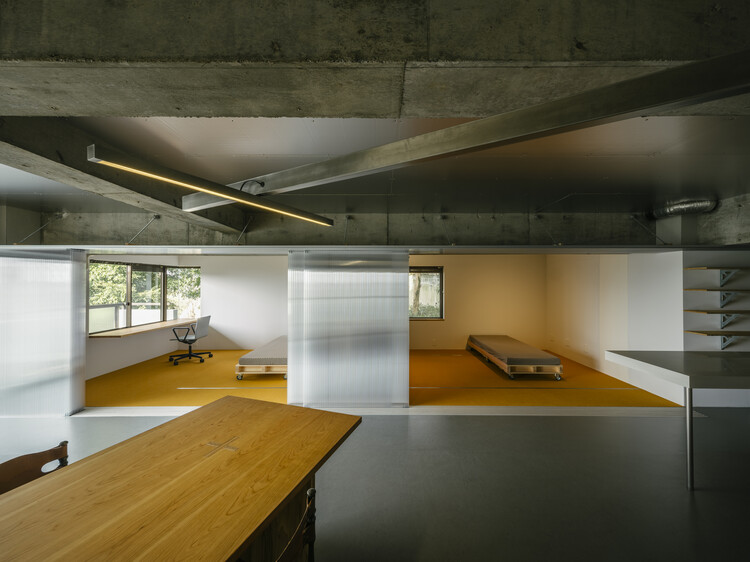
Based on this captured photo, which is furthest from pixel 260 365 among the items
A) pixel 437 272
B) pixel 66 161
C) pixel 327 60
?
pixel 327 60

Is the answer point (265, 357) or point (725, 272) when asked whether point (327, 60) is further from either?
point (725, 272)

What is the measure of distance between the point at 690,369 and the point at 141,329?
27.7 feet

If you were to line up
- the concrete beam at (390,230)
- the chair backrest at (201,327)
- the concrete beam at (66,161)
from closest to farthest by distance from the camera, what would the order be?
the concrete beam at (66,161), the concrete beam at (390,230), the chair backrest at (201,327)

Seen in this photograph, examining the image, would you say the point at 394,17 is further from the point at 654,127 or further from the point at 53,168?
the point at 53,168

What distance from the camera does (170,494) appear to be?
1.37m

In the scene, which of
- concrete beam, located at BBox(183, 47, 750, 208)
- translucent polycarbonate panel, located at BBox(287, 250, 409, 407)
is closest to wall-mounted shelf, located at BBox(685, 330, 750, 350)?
translucent polycarbonate panel, located at BBox(287, 250, 409, 407)

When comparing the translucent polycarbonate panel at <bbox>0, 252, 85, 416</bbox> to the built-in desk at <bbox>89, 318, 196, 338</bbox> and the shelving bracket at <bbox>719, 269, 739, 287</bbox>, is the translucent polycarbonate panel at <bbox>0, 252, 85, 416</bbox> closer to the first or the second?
the built-in desk at <bbox>89, 318, 196, 338</bbox>

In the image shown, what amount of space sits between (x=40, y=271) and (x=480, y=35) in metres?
5.81

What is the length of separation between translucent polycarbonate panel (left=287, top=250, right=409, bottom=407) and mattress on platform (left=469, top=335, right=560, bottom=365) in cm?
250

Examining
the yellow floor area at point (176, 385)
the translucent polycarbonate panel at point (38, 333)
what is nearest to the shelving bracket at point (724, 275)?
the yellow floor area at point (176, 385)

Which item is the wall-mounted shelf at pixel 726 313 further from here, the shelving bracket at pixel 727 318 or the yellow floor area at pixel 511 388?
the yellow floor area at pixel 511 388

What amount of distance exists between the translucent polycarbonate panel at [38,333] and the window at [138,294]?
83.4 inches

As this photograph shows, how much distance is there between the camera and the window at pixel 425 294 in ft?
29.8

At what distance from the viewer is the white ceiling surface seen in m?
2.58
